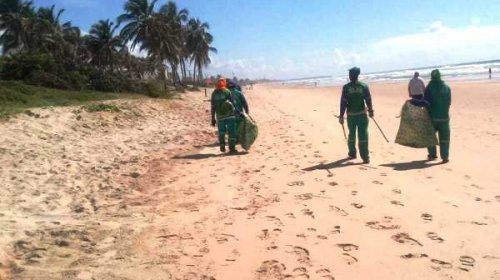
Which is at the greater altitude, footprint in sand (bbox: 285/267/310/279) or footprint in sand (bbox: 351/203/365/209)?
footprint in sand (bbox: 351/203/365/209)

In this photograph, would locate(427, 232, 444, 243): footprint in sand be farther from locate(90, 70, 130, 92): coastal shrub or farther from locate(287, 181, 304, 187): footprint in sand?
locate(90, 70, 130, 92): coastal shrub

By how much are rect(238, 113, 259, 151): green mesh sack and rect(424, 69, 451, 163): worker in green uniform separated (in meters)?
3.63

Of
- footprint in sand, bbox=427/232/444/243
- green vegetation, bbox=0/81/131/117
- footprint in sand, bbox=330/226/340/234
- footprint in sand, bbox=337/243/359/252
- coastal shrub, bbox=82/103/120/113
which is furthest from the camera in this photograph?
coastal shrub, bbox=82/103/120/113

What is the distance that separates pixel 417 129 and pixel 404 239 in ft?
15.4

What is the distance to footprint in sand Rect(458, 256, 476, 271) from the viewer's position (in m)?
4.15

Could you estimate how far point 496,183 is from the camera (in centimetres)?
716

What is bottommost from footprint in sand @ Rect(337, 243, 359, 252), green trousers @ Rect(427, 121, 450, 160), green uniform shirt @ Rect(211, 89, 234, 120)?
footprint in sand @ Rect(337, 243, 359, 252)

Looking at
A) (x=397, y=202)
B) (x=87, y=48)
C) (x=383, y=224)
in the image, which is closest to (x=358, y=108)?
(x=397, y=202)

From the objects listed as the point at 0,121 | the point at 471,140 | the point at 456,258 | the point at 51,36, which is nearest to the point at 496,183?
the point at 456,258

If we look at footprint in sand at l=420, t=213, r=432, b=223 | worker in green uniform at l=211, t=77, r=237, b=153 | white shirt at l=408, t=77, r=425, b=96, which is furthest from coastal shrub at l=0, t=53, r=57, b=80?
footprint in sand at l=420, t=213, r=432, b=223

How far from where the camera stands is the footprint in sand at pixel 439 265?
164 inches

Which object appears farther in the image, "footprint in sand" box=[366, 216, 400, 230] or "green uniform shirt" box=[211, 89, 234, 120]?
"green uniform shirt" box=[211, 89, 234, 120]

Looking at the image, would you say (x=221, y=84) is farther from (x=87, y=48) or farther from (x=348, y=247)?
(x=87, y=48)

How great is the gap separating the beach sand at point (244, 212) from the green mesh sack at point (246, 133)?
0.31m
